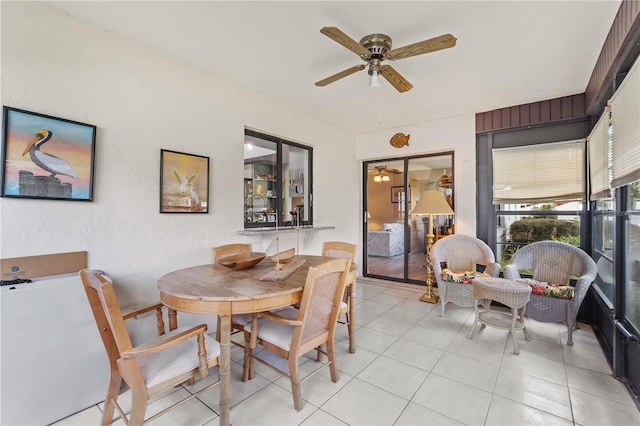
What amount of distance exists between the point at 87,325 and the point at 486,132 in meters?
4.82

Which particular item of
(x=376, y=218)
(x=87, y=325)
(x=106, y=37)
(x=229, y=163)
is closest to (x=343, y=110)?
(x=229, y=163)

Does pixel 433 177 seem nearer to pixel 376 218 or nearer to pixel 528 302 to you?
pixel 376 218

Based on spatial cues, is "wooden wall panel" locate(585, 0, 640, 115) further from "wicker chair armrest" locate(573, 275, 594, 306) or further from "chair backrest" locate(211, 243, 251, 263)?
"chair backrest" locate(211, 243, 251, 263)

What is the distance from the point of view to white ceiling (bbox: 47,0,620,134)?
6.58ft

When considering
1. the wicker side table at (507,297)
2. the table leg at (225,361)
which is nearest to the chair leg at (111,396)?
the table leg at (225,361)

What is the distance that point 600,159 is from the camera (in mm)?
2764

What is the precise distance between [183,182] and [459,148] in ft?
12.3

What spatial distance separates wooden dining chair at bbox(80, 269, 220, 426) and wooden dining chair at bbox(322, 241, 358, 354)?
1.19m

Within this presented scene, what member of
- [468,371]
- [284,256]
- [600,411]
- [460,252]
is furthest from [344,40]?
[460,252]

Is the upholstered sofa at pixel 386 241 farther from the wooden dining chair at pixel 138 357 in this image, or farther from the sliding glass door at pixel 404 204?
the wooden dining chair at pixel 138 357

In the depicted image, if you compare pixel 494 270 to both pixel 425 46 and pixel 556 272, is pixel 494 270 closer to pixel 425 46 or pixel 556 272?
pixel 556 272

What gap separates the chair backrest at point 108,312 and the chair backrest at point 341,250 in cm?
206

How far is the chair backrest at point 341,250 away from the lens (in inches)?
119

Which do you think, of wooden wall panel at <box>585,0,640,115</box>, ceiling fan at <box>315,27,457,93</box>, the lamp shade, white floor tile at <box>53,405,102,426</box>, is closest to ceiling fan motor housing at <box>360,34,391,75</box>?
ceiling fan at <box>315,27,457,93</box>
